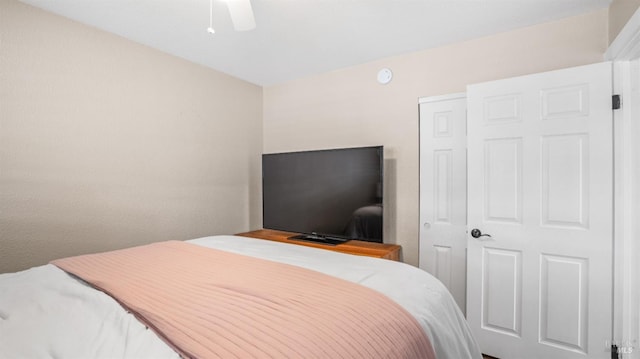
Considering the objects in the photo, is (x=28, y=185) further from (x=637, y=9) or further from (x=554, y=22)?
(x=554, y=22)

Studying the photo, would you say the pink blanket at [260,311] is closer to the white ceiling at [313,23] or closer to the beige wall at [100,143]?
the beige wall at [100,143]

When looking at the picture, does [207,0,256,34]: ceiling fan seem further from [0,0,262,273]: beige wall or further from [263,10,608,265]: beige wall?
[263,10,608,265]: beige wall

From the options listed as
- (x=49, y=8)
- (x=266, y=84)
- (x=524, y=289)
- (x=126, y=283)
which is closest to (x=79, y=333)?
(x=126, y=283)

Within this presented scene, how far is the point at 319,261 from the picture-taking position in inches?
55.5

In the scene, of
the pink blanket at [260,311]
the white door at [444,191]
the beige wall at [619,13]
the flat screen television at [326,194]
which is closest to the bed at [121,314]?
the pink blanket at [260,311]

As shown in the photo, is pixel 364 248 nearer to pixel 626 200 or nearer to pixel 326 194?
pixel 326 194

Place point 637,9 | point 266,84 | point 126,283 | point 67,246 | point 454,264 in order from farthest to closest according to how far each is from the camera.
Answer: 1. point 266,84
2. point 454,264
3. point 67,246
4. point 637,9
5. point 126,283

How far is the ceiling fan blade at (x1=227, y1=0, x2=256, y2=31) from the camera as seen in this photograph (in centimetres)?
140

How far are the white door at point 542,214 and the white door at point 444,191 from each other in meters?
0.19

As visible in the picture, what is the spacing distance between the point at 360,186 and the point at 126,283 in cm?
179

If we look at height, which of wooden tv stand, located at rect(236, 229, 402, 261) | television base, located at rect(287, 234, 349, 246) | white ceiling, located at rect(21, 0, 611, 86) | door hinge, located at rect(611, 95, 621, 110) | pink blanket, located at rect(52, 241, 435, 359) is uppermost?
white ceiling, located at rect(21, 0, 611, 86)

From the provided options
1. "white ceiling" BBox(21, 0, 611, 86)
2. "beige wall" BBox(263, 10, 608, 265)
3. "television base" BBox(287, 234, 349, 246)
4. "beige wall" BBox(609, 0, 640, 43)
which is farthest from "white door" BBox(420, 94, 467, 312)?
"beige wall" BBox(609, 0, 640, 43)

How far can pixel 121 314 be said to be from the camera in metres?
0.86

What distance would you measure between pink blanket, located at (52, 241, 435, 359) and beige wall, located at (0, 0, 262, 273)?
95 centimetres
